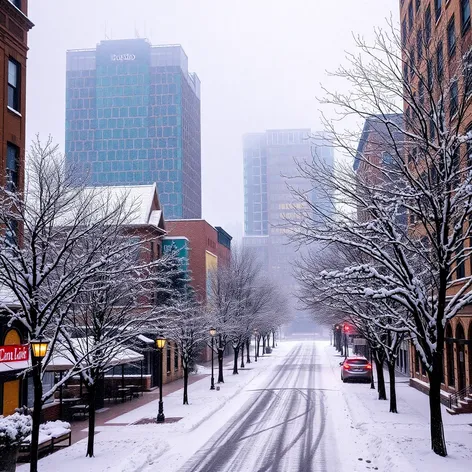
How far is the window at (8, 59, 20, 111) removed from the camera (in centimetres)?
2509

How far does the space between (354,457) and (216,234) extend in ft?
190

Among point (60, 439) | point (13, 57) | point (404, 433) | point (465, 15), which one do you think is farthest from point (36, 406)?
point (465, 15)

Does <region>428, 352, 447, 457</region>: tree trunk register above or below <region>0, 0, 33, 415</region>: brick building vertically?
below

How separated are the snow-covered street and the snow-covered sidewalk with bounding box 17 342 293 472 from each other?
3 cm

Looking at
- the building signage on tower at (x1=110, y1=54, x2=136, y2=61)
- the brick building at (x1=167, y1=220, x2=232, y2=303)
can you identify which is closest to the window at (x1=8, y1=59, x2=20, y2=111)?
the brick building at (x1=167, y1=220, x2=232, y2=303)

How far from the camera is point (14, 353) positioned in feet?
71.2

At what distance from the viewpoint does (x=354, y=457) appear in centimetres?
1811

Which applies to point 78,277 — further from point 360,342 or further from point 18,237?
point 360,342

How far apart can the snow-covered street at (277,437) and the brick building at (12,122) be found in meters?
3.67

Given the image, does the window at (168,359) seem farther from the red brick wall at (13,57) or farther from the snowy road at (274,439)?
the red brick wall at (13,57)

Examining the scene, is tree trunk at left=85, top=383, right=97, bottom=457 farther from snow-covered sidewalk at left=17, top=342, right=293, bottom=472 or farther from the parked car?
the parked car

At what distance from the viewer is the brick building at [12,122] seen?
915 inches

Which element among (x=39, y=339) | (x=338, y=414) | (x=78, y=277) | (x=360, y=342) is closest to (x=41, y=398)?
(x=39, y=339)

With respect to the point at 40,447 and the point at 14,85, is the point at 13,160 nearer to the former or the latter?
the point at 14,85
